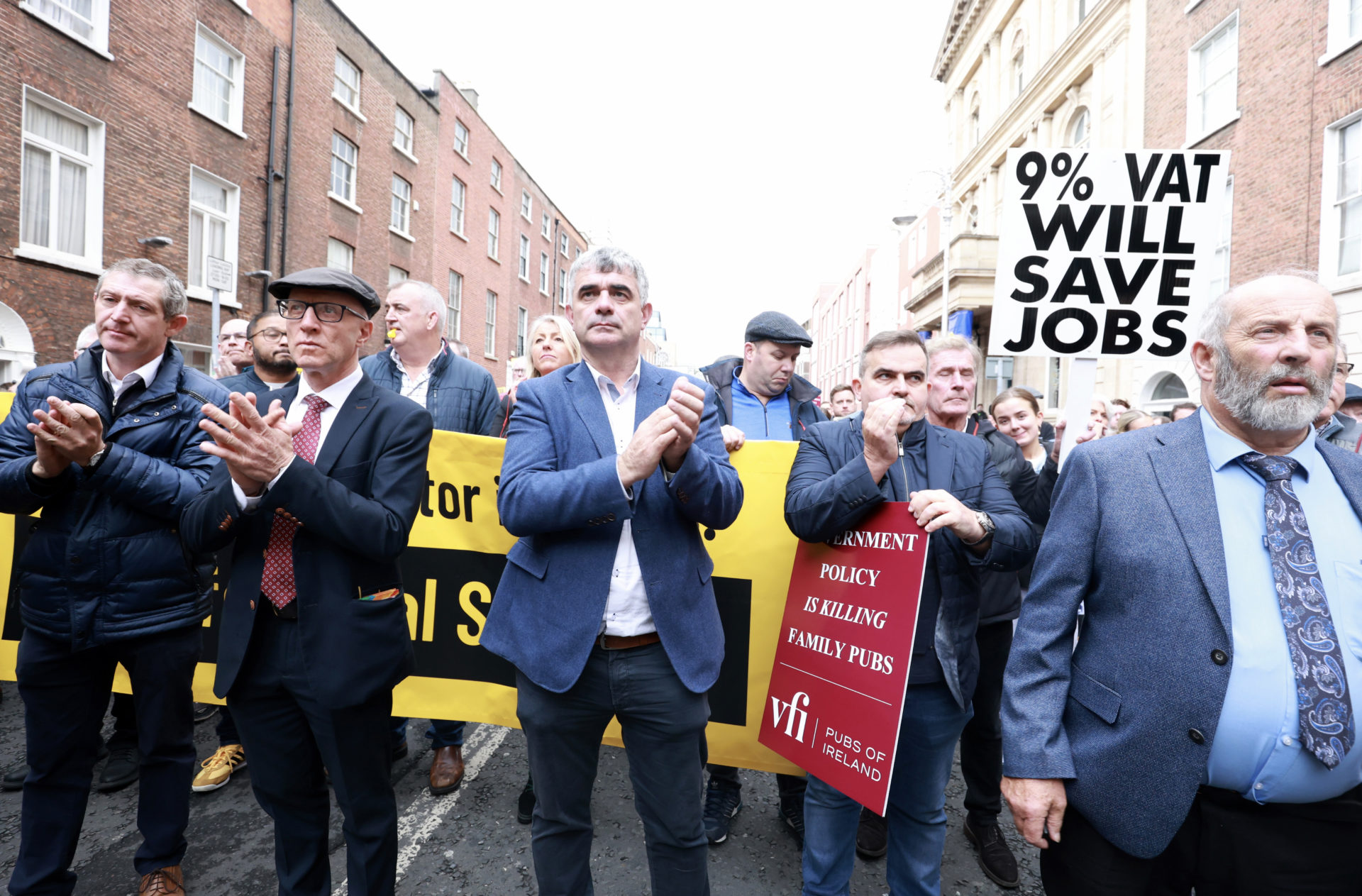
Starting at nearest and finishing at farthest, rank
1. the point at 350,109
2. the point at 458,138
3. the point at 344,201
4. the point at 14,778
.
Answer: the point at 14,778 < the point at 344,201 < the point at 350,109 < the point at 458,138

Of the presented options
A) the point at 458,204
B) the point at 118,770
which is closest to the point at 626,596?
the point at 118,770

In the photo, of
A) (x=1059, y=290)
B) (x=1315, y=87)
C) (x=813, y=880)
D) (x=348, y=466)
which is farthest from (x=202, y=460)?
(x=1315, y=87)

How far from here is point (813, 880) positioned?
2.42 metres

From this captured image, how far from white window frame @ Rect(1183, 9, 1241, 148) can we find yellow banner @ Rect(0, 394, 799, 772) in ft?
49.7

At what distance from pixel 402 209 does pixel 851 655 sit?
21.6 m

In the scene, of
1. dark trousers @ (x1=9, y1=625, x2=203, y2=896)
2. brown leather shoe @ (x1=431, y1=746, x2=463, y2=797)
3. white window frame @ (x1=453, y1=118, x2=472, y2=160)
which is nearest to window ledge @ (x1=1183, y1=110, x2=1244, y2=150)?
brown leather shoe @ (x1=431, y1=746, x2=463, y2=797)

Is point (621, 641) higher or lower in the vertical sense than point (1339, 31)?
lower

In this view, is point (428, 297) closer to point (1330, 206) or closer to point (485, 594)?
point (485, 594)

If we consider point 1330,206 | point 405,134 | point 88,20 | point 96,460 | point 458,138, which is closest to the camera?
point 96,460

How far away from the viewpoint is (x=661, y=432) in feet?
6.16

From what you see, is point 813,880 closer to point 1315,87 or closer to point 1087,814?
point 1087,814

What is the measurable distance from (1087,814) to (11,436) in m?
3.78

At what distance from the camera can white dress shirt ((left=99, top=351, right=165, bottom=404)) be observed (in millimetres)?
2686

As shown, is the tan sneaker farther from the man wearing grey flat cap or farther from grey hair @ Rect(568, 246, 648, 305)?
grey hair @ Rect(568, 246, 648, 305)
